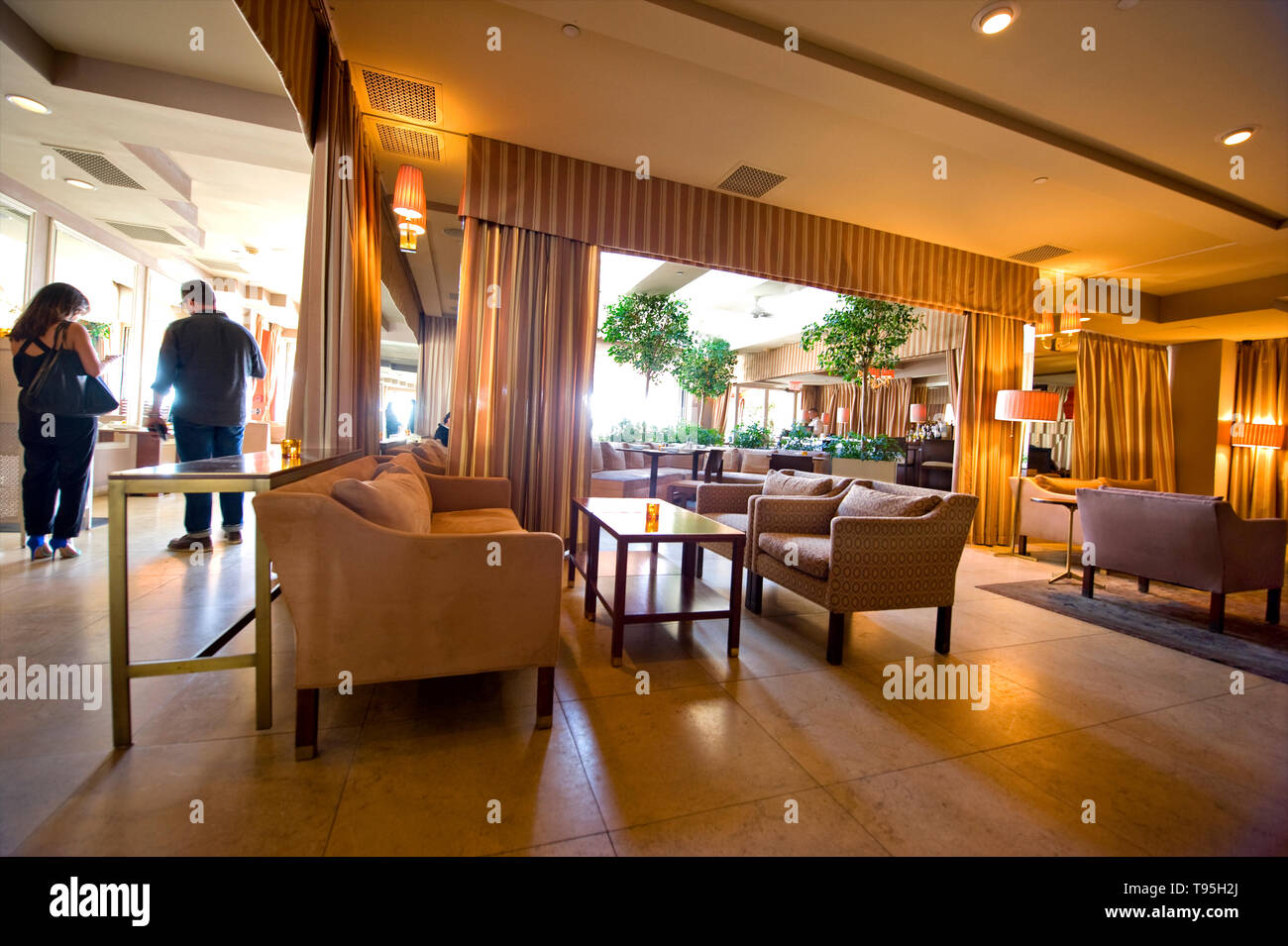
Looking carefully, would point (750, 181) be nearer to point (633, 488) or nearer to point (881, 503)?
point (881, 503)

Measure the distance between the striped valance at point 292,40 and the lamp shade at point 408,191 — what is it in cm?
83

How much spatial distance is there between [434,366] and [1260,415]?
1302cm

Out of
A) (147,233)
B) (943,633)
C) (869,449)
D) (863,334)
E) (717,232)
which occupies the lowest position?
(943,633)

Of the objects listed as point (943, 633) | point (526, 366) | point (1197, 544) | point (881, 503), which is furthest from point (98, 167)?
point (1197, 544)

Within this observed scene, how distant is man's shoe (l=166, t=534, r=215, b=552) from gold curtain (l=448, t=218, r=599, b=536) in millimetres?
1741

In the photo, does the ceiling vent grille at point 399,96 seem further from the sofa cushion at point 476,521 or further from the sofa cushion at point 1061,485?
the sofa cushion at point 1061,485

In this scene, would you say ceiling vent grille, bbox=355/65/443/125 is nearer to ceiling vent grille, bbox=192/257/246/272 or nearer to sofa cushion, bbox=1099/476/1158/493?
ceiling vent grille, bbox=192/257/246/272

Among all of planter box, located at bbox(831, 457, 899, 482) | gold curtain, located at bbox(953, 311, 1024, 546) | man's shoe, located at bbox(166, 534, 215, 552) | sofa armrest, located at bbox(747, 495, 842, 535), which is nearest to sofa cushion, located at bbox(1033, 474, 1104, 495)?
gold curtain, located at bbox(953, 311, 1024, 546)

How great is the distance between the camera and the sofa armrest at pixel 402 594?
60.6 inches

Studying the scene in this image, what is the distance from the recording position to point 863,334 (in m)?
6.57

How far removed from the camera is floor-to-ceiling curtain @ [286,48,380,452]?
2824 millimetres

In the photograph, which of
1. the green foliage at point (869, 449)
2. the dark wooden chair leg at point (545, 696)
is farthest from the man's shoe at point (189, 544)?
the green foliage at point (869, 449)
